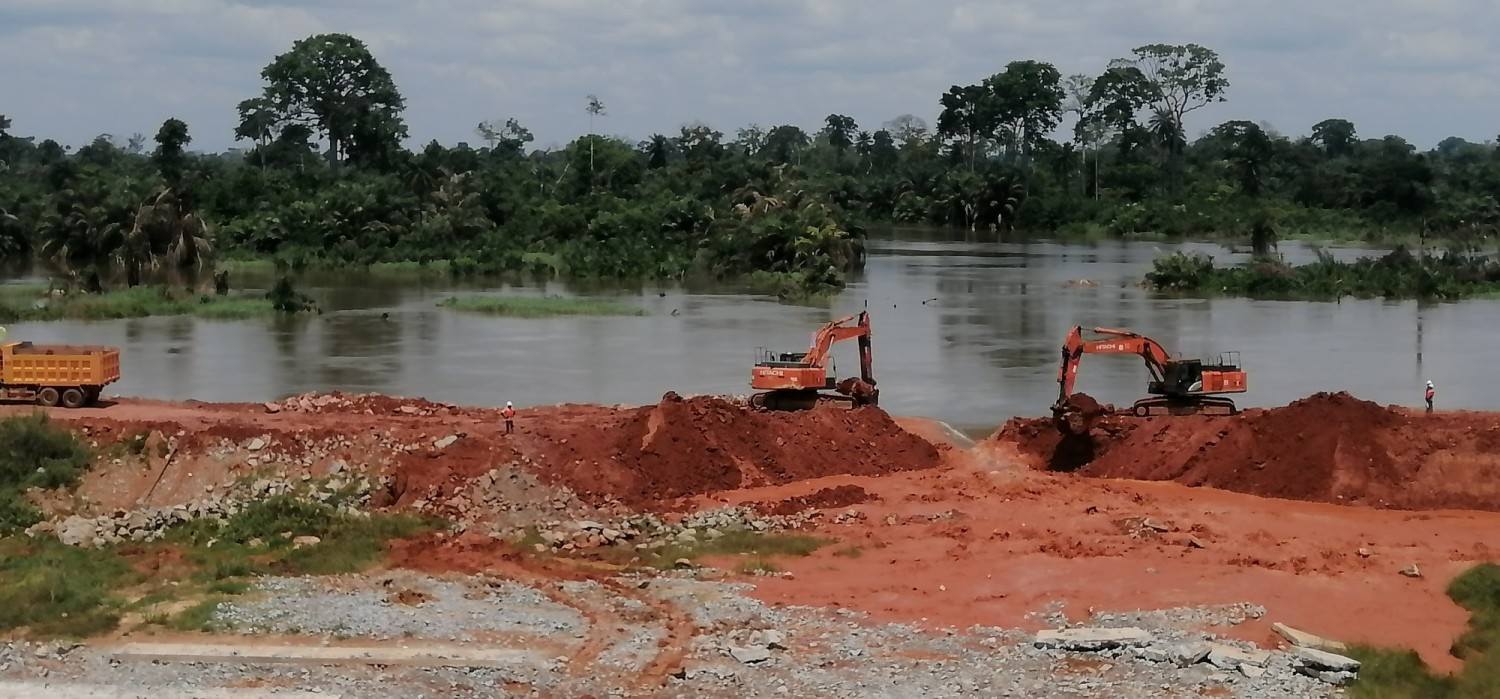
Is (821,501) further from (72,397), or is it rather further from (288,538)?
(72,397)

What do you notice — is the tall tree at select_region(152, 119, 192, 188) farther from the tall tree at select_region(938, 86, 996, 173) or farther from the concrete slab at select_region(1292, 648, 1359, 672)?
the concrete slab at select_region(1292, 648, 1359, 672)

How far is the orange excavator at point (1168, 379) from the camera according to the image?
2355 centimetres

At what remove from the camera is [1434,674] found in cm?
1314

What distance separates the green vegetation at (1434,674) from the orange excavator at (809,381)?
1092 centimetres

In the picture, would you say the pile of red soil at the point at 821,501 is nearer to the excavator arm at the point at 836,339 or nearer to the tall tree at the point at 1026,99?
the excavator arm at the point at 836,339

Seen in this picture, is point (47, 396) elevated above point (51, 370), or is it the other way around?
point (51, 370)

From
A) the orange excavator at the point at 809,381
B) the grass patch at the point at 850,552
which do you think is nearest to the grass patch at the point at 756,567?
the grass patch at the point at 850,552

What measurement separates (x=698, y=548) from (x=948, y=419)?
11332mm

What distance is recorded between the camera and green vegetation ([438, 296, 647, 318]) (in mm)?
47844

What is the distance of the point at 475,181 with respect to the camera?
84.7m

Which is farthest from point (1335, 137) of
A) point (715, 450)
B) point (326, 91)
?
point (715, 450)

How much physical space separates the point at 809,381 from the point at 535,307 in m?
Answer: 26.0

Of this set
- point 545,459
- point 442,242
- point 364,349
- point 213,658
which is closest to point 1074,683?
point 213,658

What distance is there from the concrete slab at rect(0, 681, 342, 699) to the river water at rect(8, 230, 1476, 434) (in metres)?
16.9
